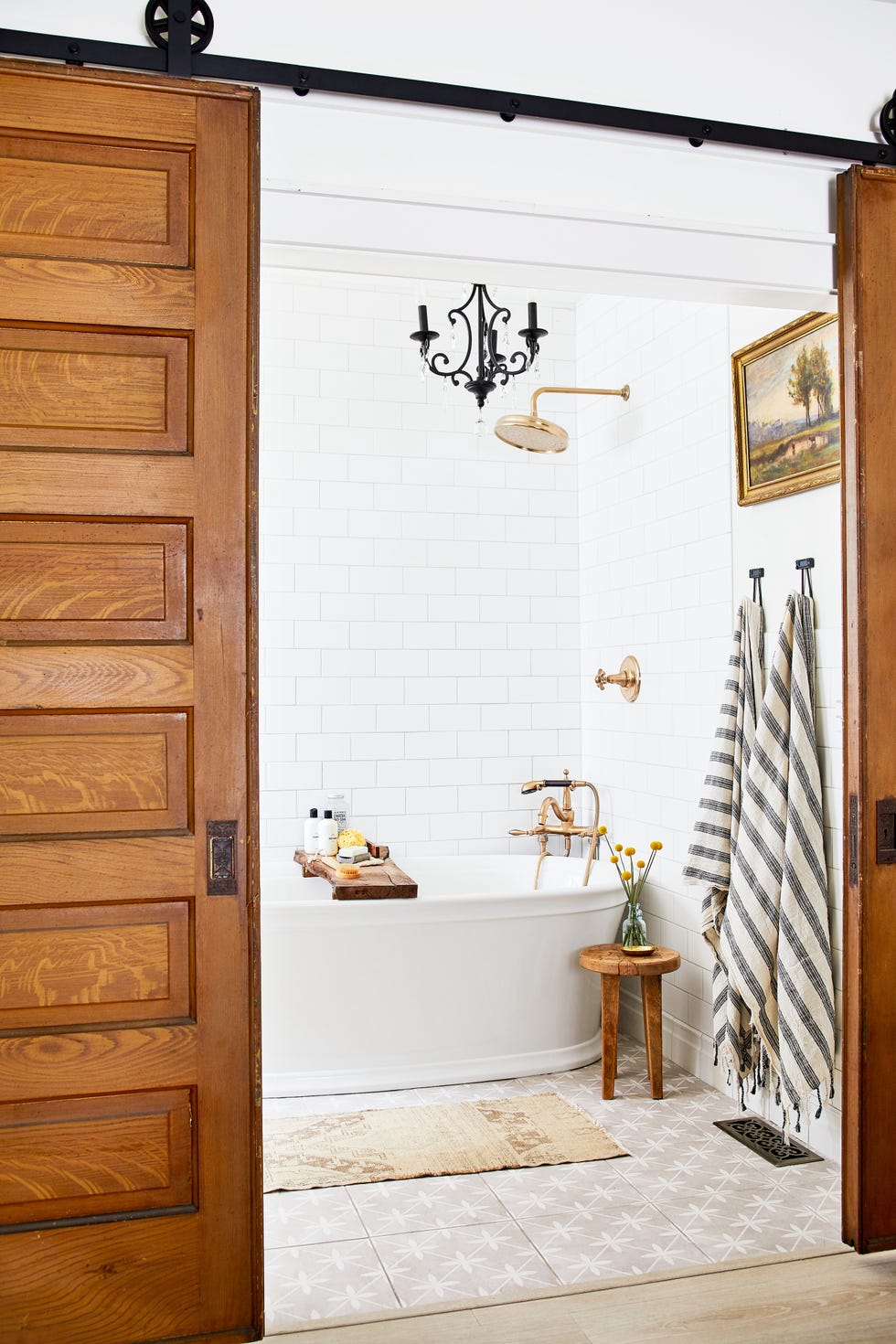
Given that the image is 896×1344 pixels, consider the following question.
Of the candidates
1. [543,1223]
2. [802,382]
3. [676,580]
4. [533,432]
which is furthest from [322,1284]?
[533,432]

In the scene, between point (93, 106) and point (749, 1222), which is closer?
point (93, 106)

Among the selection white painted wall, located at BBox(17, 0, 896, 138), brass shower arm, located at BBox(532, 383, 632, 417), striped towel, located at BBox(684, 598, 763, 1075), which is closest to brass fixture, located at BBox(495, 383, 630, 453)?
brass shower arm, located at BBox(532, 383, 632, 417)

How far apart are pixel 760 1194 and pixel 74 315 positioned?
282 cm

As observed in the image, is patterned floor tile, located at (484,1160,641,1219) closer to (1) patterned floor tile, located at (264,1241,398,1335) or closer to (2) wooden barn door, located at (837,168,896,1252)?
(1) patterned floor tile, located at (264,1241,398,1335)

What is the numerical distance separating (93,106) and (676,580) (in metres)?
2.76

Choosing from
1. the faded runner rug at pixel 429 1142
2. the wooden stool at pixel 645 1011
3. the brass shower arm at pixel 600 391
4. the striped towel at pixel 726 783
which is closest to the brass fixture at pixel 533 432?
the brass shower arm at pixel 600 391

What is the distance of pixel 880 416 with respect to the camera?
2598 mm

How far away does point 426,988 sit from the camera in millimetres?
3949

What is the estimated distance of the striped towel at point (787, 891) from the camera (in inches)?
124

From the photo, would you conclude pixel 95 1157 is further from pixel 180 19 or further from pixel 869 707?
pixel 180 19

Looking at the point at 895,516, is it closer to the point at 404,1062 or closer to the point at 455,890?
the point at 404,1062

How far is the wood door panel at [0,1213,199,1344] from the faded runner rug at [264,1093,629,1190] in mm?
1053

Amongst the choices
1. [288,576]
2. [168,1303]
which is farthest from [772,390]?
[168,1303]

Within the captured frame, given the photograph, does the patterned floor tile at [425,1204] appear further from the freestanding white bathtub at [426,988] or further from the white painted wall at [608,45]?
the white painted wall at [608,45]
